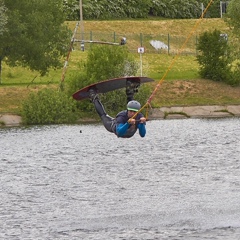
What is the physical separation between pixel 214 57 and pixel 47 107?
20429 mm

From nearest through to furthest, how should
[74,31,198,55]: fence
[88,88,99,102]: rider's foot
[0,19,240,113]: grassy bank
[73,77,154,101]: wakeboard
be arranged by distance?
[73,77,154,101]: wakeboard < [88,88,99,102]: rider's foot < [0,19,240,113]: grassy bank < [74,31,198,55]: fence

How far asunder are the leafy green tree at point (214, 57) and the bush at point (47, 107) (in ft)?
58.2

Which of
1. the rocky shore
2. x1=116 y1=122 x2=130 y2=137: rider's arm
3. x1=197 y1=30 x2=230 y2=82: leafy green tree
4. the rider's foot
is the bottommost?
the rocky shore

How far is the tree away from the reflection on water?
12.3 m

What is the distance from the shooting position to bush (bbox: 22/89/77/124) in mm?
83312

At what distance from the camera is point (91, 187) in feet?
155

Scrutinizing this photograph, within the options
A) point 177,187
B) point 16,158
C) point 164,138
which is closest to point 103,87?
point 177,187

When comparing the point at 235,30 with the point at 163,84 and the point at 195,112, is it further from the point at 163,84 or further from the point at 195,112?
the point at 195,112

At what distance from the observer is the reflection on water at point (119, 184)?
119 feet

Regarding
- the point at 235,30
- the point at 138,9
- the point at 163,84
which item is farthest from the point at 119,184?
the point at 138,9

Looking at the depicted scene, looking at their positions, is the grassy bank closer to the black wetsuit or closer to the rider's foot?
the rider's foot

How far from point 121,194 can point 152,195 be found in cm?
134

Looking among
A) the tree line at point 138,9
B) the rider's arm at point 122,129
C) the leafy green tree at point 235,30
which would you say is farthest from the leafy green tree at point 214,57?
the rider's arm at point 122,129

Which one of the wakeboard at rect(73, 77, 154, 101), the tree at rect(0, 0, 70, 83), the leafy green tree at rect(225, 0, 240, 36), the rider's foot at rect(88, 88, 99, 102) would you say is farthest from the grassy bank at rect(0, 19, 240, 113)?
the rider's foot at rect(88, 88, 99, 102)
